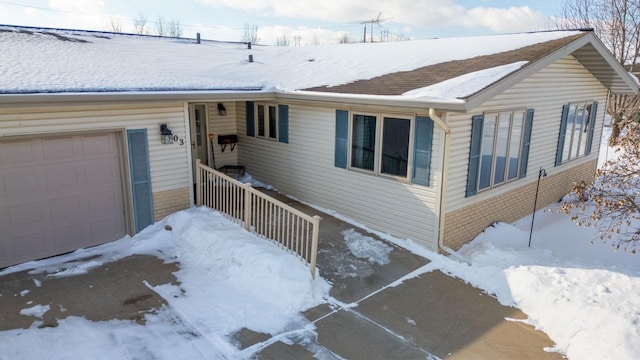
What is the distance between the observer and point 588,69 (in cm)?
1125

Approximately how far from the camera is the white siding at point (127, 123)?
6723 millimetres

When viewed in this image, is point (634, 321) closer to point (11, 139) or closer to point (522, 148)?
point (522, 148)

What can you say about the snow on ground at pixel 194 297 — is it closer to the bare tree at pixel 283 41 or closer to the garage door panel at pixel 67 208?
the garage door panel at pixel 67 208

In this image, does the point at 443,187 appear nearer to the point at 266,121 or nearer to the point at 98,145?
the point at 266,121

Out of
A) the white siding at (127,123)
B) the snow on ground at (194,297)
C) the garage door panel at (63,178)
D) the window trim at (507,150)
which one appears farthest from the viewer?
the window trim at (507,150)

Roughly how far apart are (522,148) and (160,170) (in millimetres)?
7481

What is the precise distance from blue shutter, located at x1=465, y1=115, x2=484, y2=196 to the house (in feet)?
0.12

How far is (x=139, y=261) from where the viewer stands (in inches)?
287

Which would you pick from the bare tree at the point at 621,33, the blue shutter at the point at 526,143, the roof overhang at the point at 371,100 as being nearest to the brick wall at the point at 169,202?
the roof overhang at the point at 371,100

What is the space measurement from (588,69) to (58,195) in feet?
40.5

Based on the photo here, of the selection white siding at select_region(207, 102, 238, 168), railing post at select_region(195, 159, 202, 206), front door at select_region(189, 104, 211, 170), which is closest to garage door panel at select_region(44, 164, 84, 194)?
railing post at select_region(195, 159, 202, 206)

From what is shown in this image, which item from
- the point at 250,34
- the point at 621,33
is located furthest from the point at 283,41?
the point at 621,33

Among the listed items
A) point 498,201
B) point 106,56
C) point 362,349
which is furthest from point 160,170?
point 498,201

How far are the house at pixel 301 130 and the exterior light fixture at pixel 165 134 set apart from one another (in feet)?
0.10
